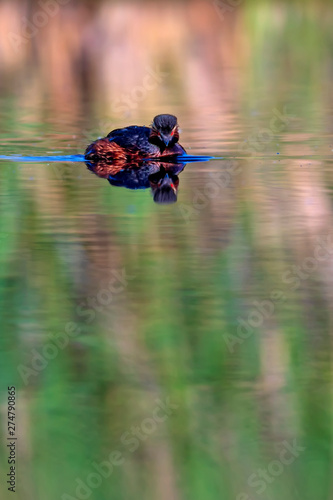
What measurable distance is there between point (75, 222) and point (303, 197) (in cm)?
180

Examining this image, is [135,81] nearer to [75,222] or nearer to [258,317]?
[75,222]

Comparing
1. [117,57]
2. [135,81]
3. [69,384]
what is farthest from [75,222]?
[117,57]

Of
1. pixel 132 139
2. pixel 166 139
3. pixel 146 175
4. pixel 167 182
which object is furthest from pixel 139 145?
pixel 167 182

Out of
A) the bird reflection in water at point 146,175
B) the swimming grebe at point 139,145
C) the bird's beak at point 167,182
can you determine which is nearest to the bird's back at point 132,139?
the swimming grebe at point 139,145

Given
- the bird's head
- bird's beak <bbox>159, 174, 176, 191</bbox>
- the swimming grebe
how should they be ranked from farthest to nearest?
1. the swimming grebe
2. the bird's head
3. bird's beak <bbox>159, 174, 176, 191</bbox>

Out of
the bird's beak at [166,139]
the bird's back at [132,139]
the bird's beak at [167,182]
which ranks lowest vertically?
the bird's beak at [167,182]

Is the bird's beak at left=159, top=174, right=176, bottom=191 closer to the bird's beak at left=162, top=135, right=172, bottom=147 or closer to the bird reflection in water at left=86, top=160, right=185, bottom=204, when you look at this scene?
the bird reflection in water at left=86, top=160, right=185, bottom=204

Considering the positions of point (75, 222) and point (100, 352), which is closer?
point (100, 352)

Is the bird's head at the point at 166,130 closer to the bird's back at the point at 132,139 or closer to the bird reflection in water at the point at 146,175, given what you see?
the bird's back at the point at 132,139

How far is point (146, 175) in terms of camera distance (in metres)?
11.0

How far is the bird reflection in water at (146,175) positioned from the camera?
9836mm

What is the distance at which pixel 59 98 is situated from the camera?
1798 centimetres

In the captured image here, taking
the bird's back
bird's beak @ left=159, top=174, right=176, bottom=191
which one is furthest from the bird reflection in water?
the bird's back

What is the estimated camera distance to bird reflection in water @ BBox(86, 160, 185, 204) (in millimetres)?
9836
